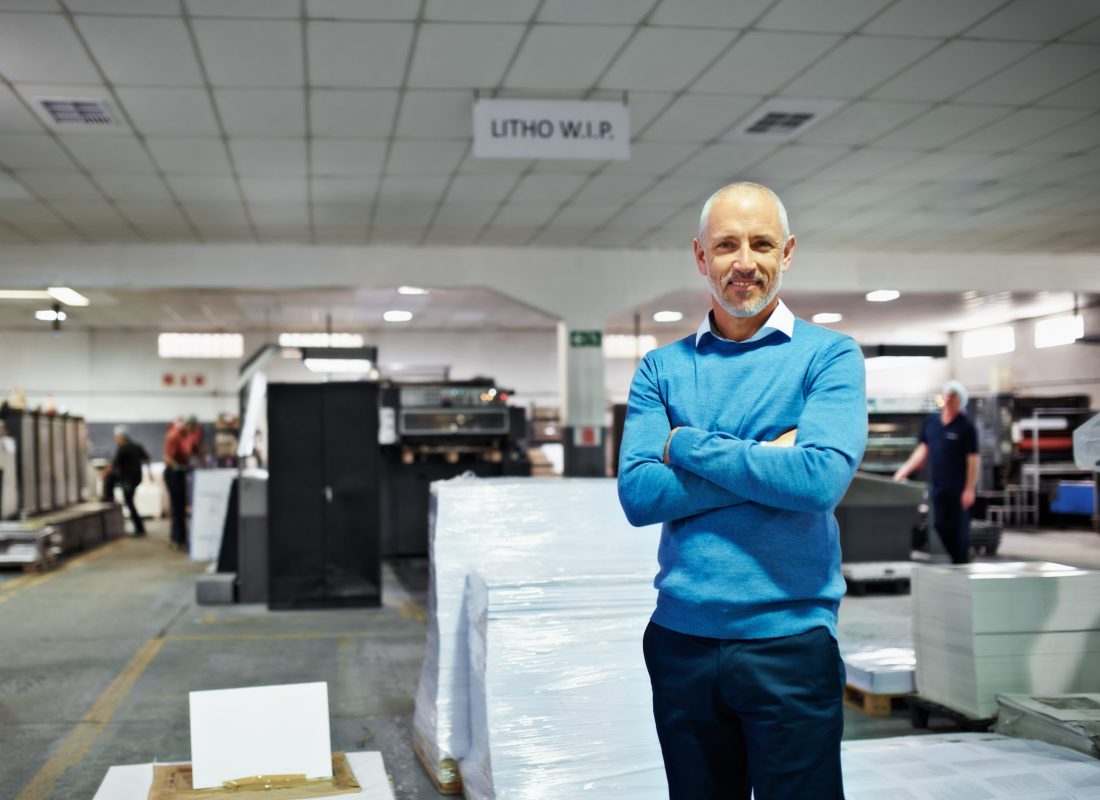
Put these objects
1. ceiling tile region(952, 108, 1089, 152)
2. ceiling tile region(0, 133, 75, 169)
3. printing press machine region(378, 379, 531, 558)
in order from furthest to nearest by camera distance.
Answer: printing press machine region(378, 379, 531, 558) → ceiling tile region(0, 133, 75, 169) → ceiling tile region(952, 108, 1089, 152)

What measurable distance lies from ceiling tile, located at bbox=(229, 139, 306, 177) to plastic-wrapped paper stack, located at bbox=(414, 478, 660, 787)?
4639 mm

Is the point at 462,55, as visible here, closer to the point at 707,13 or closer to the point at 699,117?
the point at 707,13

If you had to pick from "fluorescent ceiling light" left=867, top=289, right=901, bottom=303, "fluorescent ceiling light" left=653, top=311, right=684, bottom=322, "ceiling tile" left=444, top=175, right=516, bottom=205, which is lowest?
"fluorescent ceiling light" left=867, top=289, right=901, bottom=303

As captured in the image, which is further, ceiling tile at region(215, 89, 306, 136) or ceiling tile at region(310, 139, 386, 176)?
ceiling tile at region(310, 139, 386, 176)

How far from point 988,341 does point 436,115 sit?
15.0 m

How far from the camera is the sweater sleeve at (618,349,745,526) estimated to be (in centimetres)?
174

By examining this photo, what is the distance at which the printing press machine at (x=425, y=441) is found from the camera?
1127 cm

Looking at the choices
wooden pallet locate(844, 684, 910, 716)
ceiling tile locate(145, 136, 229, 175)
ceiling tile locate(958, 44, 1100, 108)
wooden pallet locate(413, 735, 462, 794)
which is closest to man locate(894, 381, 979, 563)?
ceiling tile locate(958, 44, 1100, 108)

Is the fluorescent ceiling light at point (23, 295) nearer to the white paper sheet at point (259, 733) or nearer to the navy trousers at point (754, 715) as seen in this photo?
the white paper sheet at point (259, 733)

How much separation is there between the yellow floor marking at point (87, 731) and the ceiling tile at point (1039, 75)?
6.93 m

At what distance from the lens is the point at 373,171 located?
337 inches

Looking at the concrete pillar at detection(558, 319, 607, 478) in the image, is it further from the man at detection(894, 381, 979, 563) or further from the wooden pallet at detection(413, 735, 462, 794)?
the wooden pallet at detection(413, 735, 462, 794)

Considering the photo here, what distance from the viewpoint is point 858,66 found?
6.37 m

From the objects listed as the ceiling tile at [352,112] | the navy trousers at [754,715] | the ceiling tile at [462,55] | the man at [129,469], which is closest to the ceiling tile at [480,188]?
the ceiling tile at [352,112]
